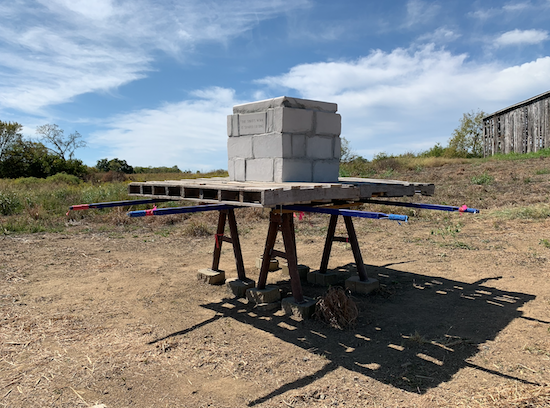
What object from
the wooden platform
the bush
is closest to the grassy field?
the bush

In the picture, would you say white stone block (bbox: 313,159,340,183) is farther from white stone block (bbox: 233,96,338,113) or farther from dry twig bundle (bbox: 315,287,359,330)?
dry twig bundle (bbox: 315,287,359,330)

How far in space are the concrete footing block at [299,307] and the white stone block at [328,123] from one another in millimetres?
2586

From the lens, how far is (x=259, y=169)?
20.5 ft

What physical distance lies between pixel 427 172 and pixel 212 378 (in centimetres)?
1969

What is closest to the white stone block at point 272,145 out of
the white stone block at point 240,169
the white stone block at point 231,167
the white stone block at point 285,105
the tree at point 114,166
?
the white stone block at point 240,169

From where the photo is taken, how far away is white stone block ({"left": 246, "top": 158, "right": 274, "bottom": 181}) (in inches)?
240

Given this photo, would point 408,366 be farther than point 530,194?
No

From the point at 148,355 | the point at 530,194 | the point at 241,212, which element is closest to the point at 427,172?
the point at 530,194

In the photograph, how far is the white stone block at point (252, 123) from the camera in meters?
6.10

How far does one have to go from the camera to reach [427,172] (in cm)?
2134

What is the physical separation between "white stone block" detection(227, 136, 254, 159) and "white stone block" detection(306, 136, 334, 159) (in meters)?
0.94

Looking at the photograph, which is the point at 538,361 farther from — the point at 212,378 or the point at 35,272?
the point at 35,272

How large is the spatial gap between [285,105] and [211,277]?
131 inches

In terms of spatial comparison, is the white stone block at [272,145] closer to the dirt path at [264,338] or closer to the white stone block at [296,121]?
the white stone block at [296,121]
